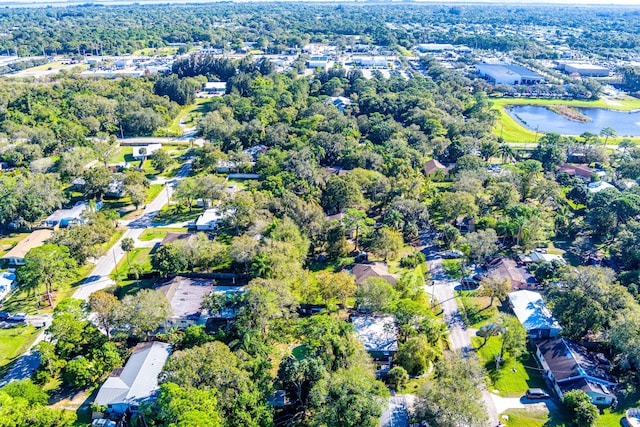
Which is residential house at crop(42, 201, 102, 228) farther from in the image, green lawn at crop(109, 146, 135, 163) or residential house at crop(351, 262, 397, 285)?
residential house at crop(351, 262, 397, 285)

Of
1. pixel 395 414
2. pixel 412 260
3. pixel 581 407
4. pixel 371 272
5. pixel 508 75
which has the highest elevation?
pixel 508 75

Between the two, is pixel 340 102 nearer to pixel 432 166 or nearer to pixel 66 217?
pixel 432 166

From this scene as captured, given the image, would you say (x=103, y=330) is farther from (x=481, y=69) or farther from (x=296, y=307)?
(x=481, y=69)

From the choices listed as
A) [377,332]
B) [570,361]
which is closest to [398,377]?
[377,332]

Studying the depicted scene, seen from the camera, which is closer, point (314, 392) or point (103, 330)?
Result: point (314, 392)

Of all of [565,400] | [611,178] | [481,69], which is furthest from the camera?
[481,69]

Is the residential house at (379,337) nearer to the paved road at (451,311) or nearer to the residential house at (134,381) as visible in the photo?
the paved road at (451,311)

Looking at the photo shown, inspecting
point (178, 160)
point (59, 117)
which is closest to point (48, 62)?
point (59, 117)

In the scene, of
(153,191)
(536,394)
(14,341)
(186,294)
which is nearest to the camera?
(536,394)
